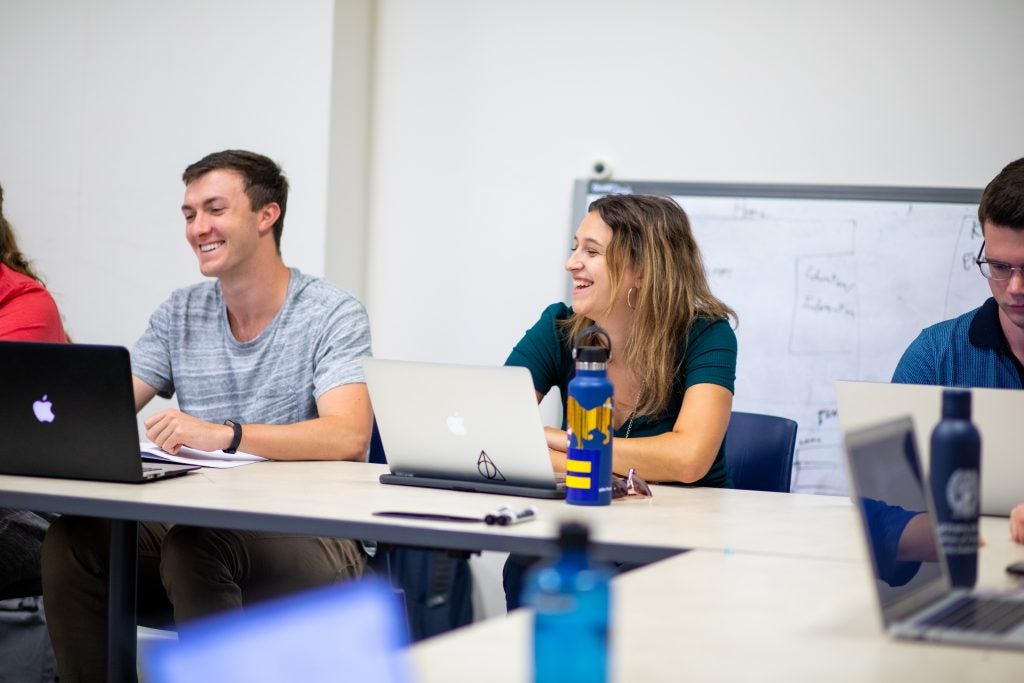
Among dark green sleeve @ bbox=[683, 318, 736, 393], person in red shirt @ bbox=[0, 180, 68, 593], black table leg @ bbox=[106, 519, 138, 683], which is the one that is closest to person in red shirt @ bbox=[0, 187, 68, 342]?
person in red shirt @ bbox=[0, 180, 68, 593]

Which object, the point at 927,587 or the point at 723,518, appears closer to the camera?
the point at 927,587

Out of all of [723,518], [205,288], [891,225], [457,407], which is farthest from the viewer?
[891,225]

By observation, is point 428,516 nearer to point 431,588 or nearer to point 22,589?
point 22,589

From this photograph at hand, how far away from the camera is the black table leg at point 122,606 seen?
1885 millimetres

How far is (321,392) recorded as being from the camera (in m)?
2.47

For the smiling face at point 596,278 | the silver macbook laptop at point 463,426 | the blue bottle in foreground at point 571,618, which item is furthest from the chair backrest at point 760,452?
the blue bottle in foreground at point 571,618

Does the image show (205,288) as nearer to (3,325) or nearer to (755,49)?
(3,325)

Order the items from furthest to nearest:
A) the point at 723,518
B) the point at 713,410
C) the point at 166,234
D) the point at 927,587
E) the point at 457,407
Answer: the point at 166,234 → the point at 713,410 → the point at 457,407 → the point at 723,518 → the point at 927,587

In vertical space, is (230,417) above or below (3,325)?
below

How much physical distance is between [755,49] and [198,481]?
222cm

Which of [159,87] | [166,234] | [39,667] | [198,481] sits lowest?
[39,667]

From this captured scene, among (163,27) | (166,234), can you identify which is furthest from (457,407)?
(163,27)

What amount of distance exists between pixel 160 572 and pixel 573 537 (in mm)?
1642

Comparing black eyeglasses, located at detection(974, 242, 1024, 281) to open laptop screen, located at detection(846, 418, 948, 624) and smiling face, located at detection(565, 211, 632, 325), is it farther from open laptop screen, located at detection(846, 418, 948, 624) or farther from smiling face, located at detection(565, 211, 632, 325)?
open laptop screen, located at detection(846, 418, 948, 624)
